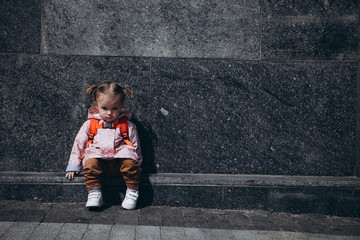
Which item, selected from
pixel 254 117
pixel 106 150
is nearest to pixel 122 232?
pixel 106 150

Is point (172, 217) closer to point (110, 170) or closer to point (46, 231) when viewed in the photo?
point (110, 170)

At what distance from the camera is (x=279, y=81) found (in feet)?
12.4

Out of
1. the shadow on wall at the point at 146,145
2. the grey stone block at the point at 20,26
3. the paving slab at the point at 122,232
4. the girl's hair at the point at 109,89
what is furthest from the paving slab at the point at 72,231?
the grey stone block at the point at 20,26

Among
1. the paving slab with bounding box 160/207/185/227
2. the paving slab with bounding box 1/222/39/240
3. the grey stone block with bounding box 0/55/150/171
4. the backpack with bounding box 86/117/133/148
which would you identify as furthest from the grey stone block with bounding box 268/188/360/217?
the paving slab with bounding box 1/222/39/240

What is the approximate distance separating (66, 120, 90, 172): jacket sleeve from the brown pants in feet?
0.65

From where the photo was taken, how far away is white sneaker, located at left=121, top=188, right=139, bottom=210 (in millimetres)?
3408

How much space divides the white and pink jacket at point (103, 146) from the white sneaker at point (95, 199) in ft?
1.09

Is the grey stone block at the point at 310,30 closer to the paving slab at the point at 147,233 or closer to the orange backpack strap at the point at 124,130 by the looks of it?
the orange backpack strap at the point at 124,130

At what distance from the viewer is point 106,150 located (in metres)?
3.40

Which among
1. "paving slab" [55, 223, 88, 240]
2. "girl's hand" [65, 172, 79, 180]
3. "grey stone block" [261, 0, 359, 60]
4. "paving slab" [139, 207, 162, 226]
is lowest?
"paving slab" [139, 207, 162, 226]

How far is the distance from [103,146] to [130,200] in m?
0.65

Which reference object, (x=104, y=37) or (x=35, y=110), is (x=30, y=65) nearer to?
(x=35, y=110)

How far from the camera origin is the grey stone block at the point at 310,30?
3.76 meters

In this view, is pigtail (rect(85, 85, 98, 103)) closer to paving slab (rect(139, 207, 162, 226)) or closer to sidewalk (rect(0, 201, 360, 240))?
sidewalk (rect(0, 201, 360, 240))
